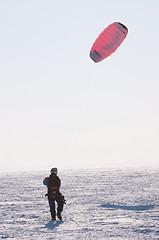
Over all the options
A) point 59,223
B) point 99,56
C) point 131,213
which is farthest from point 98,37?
point 59,223

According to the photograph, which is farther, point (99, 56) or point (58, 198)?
point (99, 56)

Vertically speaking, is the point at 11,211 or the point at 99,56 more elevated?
the point at 99,56

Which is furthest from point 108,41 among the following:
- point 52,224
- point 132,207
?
point 52,224

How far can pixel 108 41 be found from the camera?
43.7 feet

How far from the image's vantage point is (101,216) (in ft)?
30.1

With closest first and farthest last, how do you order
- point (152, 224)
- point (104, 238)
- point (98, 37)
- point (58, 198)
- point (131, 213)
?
point (104, 238), point (152, 224), point (58, 198), point (131, 213), point (98, 37)

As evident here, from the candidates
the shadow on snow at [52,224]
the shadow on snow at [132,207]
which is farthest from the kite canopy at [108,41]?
the shadow on snow at [52,224]

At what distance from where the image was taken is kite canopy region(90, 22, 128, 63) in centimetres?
1334

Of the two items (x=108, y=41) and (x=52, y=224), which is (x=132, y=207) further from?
(x=108, y=41)

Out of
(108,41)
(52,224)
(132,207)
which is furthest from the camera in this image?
(108,41)

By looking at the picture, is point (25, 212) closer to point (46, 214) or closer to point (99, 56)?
point (46, 214)

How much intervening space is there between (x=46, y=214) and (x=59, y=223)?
1569 millimetres

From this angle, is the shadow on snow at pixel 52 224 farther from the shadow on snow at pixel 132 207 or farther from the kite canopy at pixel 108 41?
the kite canopy at pixel 108 41

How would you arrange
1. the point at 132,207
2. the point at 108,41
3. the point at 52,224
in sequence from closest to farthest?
the point at 52,224, the point at 132,207, the point at 108,41
